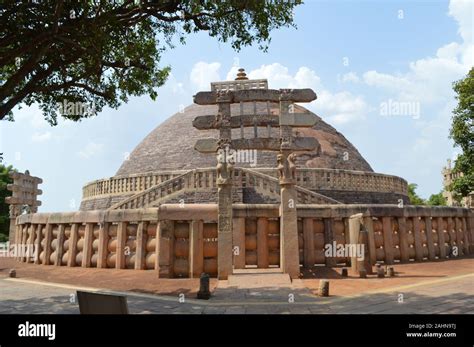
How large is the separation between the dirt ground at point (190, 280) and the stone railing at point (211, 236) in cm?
42

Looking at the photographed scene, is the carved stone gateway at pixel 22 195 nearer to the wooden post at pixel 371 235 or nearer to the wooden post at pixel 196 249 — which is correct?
the wooden post at pixel 196 249

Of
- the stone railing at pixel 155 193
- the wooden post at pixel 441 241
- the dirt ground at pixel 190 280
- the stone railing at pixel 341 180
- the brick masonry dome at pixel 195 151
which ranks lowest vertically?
the dirt ground at pixel 190 280

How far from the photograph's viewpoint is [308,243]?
941 cm

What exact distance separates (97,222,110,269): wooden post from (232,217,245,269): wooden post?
12.7 ft

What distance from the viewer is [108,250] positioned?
10.2 meters

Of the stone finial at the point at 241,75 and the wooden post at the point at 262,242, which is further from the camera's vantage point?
the stone finial at the point at 241,75

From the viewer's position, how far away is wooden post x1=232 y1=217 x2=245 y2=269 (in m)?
8.77

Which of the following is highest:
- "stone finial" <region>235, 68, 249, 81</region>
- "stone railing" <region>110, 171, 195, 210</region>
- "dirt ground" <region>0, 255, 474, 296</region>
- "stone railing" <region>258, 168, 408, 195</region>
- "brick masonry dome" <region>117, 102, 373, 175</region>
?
"stone finial" <region>235, 68, 249, 81</region>

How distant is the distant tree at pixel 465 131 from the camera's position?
1947 centimetres

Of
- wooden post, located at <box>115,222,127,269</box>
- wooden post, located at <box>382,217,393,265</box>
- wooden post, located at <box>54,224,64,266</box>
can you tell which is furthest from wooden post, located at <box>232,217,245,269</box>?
Answer: wooden post, located at <box>54,224,64,266</box>

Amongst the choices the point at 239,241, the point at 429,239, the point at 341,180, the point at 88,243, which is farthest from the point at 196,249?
the point at 341,180

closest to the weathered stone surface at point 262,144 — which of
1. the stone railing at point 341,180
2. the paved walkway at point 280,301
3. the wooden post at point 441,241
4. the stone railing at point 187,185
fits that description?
the paved walkway at point 280,301

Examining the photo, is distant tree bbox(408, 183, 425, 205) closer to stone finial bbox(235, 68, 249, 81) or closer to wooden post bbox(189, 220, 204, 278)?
stone finial bbox(235, 68, 249, 81)

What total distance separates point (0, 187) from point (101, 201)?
36.8 feet
